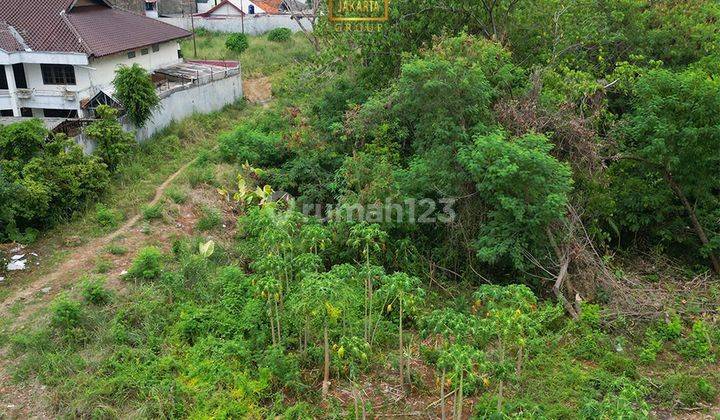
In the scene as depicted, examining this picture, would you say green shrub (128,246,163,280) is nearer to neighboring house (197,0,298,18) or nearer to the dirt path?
the dirt path

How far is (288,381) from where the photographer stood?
7125mm

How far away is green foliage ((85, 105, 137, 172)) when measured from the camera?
44.0ft

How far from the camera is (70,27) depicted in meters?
17.7

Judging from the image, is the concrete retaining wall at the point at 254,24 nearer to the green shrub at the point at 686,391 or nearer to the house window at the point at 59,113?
the house window at the point at 59,113

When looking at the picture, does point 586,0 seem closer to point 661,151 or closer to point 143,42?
point 661,151

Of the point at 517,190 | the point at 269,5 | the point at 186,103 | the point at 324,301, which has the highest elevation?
the point at 269,5

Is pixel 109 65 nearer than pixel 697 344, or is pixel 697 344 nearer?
pixel 697 344

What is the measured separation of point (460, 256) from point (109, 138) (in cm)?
856

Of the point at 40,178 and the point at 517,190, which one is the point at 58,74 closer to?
the point at 40,178

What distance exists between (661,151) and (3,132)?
1223cm

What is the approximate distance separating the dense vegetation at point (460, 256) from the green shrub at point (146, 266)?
0.10ft

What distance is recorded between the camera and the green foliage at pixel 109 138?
13.4m

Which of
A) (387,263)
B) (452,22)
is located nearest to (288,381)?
(387,263)

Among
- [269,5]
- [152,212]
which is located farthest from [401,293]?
[269,5]
